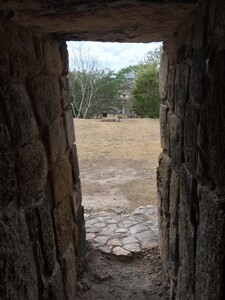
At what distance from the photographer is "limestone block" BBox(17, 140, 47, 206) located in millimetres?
1487

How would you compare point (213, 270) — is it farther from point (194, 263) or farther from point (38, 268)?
point (38, 268)

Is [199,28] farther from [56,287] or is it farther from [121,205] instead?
[121,205]

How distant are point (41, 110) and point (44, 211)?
586 mm

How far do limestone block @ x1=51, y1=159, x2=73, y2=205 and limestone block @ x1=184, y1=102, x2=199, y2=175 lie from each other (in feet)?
2.81

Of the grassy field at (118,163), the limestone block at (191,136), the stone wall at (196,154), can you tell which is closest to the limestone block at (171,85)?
the stone wall at (196,154)

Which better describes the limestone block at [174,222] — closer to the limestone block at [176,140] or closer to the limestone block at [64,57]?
the limestone block at [176,140]

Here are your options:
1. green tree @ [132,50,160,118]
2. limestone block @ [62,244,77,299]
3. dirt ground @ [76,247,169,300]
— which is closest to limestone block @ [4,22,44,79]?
limestone block @ [62,244,77,299]

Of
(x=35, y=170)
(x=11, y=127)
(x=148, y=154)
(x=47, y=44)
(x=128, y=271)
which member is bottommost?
(x=128, y=271)

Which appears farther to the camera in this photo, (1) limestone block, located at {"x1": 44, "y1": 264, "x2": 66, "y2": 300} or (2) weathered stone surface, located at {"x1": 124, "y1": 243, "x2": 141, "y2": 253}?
(2) weathered stone surface, located at {"x1": 124, "y1": 243, "x2": 141, "y2": 253}

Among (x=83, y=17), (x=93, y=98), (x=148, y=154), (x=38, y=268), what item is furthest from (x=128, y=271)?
(x=93, y=98)

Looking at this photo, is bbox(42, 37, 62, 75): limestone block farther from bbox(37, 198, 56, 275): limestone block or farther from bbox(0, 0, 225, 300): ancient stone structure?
bbox(37, 198, 56, 275): limestone block

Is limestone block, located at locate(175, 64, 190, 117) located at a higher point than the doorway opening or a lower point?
higher

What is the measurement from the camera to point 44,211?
1.74 metres

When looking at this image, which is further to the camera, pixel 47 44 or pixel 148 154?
pixel 148 154
